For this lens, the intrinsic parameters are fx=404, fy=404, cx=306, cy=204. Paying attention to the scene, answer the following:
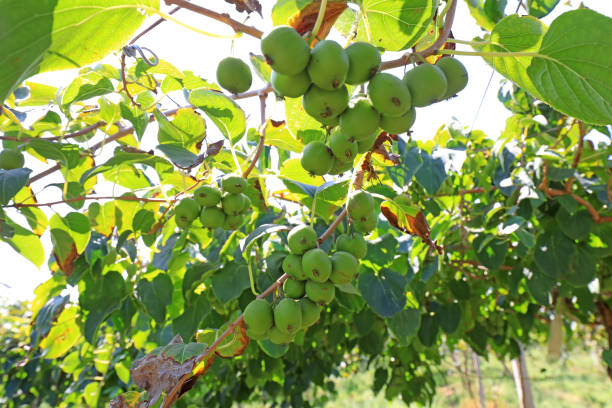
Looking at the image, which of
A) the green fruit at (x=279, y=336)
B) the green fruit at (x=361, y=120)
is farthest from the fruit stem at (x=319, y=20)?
the green fruit at (x=279, y=336)

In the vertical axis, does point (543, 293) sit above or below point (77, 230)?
above

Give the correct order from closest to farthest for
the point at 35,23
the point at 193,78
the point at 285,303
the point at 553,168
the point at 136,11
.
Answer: the point at 35,23, the point at 136,11, the point at 285,303, the point at 193,78, the point at 553,168

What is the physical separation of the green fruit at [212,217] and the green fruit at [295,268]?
1.18 feet

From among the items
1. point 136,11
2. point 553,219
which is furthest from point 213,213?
point 553,219

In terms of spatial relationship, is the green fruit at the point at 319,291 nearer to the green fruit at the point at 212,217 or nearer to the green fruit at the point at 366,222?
the green fruit at the point at 366,222

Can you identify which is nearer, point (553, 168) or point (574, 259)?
point (553, 168)

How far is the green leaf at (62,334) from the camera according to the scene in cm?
205

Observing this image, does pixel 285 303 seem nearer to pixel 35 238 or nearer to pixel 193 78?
pixel 193 78

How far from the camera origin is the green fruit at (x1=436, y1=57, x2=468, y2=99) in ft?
2.34

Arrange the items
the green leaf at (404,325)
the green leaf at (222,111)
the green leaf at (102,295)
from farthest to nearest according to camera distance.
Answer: the green leaf at (404,325) < the green leaf at (102,295) < the green leaf at (222,111)

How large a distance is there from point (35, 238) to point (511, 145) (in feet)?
7.37

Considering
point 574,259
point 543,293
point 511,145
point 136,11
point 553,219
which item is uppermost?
point 511,145

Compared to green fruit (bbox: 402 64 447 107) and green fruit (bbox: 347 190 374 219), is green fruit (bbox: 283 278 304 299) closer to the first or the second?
green fruit (bbox: 347 190 374 219)

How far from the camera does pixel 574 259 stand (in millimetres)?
2285
